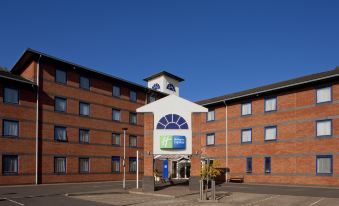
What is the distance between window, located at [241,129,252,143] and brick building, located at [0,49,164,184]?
44.8 feet

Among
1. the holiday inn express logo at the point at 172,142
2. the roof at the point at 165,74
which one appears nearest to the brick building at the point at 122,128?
the holiday inn express logo at the point at 172,142

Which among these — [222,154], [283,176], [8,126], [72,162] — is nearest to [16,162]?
[8,126]

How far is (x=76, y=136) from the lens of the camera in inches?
1496

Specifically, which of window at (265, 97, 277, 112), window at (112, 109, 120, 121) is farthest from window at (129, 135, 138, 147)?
window at (265, 97, 277, 112)

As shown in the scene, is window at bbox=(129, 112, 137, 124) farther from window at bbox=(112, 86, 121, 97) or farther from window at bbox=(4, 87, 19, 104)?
window at bbox=(4, 87, 19, 104)

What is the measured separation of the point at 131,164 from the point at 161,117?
1887cm

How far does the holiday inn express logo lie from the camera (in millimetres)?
26797

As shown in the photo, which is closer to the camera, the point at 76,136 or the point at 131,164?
the point at 76,136

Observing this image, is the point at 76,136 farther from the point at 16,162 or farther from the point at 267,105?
the point at 267,105

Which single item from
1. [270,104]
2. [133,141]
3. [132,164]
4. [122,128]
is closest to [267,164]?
[270,104]

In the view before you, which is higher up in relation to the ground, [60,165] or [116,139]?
[116,139]

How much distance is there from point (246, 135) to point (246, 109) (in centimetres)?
291

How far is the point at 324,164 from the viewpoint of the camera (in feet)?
105

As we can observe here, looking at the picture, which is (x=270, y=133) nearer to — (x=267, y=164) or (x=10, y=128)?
(x=267, y=164)
